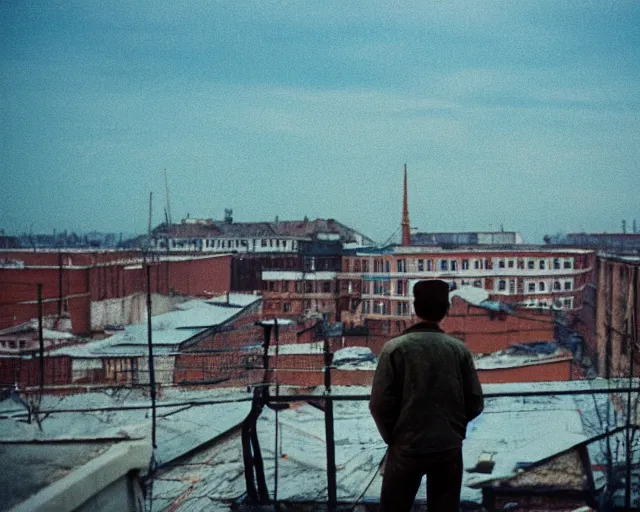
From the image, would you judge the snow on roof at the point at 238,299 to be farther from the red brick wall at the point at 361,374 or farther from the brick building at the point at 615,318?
the brick building at the point at 615,318

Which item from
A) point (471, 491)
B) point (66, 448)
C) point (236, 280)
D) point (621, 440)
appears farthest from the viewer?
point (236, 280)

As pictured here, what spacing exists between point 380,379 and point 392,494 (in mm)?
266

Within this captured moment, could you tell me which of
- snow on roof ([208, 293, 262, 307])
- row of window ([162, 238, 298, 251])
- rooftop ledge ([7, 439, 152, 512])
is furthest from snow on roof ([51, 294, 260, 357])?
rooftop ledge ([7, 439, 152, 512])

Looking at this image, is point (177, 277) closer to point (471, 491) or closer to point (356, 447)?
point (356, 447)

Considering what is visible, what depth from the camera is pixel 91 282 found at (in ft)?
18.7

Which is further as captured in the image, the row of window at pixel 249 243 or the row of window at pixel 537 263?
the row of window at pixel 249 243

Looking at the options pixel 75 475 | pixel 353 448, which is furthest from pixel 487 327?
pixel 75 475

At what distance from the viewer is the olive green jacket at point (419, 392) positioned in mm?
1423

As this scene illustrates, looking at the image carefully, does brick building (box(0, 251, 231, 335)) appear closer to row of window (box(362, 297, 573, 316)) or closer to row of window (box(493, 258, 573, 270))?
row of window (box(362, 297, 573, 316))

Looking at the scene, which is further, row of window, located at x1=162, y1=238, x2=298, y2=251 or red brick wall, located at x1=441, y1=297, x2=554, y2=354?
row of window, located at x1=162, y1=238, x2=298, y2=251

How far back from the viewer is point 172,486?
2.86 meters

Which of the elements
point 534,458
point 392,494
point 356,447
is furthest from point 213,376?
point 392,494

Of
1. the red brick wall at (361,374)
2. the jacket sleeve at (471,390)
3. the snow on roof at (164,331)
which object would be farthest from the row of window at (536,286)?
the jacket sleeve at (471,390)

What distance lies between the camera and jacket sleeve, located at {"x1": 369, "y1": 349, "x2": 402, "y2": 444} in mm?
1427
